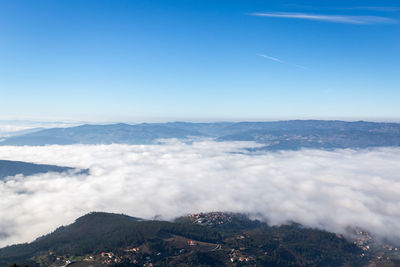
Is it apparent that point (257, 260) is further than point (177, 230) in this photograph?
No

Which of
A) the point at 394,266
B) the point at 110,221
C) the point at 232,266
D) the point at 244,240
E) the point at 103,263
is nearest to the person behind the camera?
the point at 103,263

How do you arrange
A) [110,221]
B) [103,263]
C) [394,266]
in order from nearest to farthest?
[103,263] → [394,266] → [110,221]

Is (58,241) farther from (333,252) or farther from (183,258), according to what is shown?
(333,252)

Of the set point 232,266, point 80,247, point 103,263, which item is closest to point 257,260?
point 232,266

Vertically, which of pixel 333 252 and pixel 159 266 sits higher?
pixel 159 266

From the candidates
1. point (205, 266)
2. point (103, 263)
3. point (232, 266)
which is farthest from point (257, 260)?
point (103, 263)

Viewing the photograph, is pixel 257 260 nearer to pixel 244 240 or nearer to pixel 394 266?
Answer: pixel 244 240
